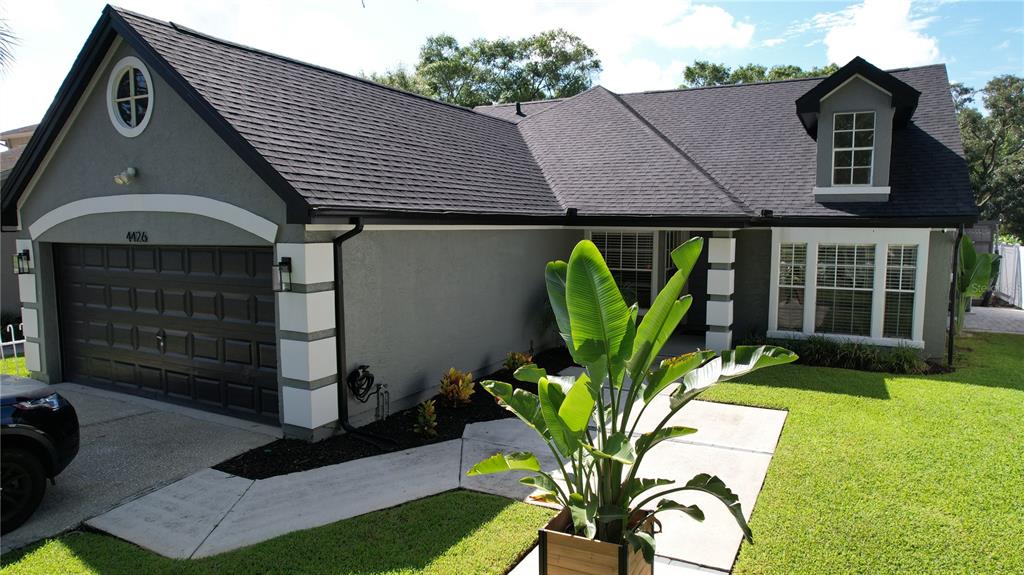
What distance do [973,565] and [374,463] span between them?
19.0 ft

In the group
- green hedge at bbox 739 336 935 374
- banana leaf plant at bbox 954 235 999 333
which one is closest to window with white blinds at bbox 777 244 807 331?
green hedge at bbox 739 336 935 374

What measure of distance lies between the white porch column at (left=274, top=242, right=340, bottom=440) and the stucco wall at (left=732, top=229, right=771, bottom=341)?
8.65 m

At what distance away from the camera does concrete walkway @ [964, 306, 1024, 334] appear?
16.9 meters

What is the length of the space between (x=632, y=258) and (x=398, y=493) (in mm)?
9365

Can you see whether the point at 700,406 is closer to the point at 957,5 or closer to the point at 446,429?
the point at 446,429

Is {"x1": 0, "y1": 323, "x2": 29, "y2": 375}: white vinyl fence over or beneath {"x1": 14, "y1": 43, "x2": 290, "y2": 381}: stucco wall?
beneath

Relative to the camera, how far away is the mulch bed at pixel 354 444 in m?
7.39

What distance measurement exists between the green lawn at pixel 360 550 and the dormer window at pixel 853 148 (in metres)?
9.99

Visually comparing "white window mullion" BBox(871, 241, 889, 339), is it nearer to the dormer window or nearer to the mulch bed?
the dormer window

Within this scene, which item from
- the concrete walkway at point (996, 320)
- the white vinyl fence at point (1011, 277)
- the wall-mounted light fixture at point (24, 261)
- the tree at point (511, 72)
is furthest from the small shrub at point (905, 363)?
the tree at point (511, 72)

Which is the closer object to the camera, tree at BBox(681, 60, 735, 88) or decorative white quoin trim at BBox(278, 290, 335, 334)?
decorative white quoin trim at BBox(278, 290, 335, 334)

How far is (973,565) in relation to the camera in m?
5.09

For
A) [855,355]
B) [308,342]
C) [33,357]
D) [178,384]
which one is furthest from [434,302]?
[855,355]

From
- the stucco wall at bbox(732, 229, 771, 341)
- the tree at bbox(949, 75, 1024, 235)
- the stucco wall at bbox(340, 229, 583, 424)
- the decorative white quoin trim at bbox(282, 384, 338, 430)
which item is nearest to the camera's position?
the decorative white quoin trim at bbox(282, 384, 338, 430)
